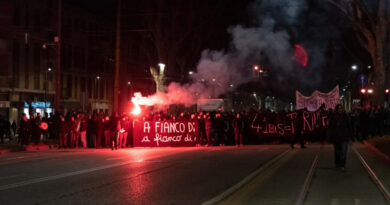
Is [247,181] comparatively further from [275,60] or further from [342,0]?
[275,60]

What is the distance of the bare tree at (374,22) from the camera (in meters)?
24.5

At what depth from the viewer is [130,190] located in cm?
1130

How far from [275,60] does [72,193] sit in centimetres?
3085

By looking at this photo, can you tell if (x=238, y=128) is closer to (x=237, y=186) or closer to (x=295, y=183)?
(x=295, y=183)

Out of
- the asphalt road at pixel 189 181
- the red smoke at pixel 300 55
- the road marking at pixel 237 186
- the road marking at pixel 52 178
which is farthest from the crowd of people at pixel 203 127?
the red smoke at pixel 300 55

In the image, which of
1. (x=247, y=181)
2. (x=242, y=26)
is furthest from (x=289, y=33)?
(x=247, y=181)

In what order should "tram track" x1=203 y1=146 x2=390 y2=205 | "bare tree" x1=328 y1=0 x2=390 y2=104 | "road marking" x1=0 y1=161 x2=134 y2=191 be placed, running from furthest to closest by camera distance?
1. "bare tree" x1=328 y1=0 x2=390 y2=104
2. "road marking" x1=0 y1=161 x2=134 y2=191
3. "tram track" x1=203 y1=146 x2=390 y2=205

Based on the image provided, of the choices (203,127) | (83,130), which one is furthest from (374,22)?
(83,130)

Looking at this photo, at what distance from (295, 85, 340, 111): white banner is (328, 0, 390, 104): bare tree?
362 centimetres

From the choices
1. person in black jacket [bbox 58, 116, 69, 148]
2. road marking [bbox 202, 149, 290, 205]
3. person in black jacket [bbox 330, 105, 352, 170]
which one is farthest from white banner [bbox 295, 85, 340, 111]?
person in black jacket [bbox 330, 105, 352, 170]

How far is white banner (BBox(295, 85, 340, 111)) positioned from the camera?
30125 millimetres

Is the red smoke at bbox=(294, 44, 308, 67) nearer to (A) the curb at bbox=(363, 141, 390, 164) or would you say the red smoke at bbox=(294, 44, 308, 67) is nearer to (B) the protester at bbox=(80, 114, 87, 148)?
(A) the curb at bbox=(363, 141, 390, 164)

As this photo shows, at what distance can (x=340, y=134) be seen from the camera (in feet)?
46.9

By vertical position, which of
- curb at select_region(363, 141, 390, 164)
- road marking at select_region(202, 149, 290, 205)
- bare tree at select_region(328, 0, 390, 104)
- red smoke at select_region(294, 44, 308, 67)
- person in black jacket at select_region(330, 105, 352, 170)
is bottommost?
road marking at select_region(202, 149, 290, 205)
